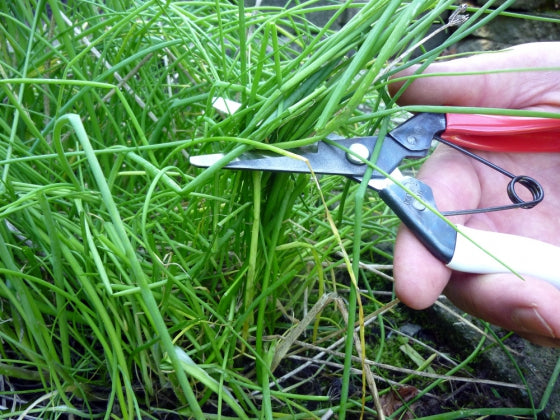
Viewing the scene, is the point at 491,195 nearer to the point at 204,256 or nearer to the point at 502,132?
the point at 502,132

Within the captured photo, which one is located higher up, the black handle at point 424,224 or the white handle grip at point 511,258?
the black handle at point 424,224

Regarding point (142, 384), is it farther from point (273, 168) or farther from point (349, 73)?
point (349, 73)

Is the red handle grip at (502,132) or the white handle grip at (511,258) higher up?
the red handle grip at (502,132)

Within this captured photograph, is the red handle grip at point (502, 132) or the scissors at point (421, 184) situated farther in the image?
the red handle grip at point (502, 132)

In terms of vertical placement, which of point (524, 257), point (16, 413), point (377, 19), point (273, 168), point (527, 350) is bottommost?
point (527, 350)

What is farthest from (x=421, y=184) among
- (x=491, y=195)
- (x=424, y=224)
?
(x=491, y=195)

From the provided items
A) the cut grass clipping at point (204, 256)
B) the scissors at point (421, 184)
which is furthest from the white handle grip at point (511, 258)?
the cut grass clipping at point (204, 256)

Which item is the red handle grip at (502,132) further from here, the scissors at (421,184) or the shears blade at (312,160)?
the shears blade at (312,160)

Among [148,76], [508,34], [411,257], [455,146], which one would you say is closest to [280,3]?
[508,34]
